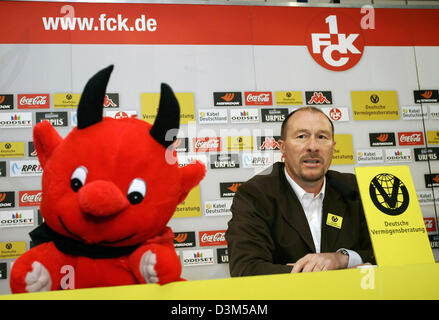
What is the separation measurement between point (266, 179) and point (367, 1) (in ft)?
5.80

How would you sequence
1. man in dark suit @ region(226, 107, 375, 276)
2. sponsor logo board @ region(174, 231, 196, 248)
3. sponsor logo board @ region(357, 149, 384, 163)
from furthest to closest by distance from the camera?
sponsor logo board @ region(357, 149, 384, 163), sponsor logo board @ region(174, 231, 196, 248), man in dark suit @ region(226, 107, 375, 276)

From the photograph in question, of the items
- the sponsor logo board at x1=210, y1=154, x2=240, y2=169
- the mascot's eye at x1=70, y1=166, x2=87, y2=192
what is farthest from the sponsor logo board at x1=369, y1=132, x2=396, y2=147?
the mascot's eye at x1=70, y1=166, x2=87, y2=192

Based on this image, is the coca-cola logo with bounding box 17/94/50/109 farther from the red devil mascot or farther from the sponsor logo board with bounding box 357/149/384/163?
the sponsor logo board with bounding box 357/149/384/163

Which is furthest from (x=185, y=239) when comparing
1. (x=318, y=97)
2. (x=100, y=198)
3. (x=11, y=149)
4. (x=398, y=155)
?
(x=100, y=198)

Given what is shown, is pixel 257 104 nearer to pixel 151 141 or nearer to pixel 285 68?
pixel 285 68

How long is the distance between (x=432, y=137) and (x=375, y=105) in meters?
0.43

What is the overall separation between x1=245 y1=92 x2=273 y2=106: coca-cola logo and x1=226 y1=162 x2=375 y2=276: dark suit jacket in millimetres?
1090

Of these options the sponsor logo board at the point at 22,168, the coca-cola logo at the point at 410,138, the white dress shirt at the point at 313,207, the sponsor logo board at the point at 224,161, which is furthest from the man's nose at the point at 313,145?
the sponsor logo board at the point at 22,168

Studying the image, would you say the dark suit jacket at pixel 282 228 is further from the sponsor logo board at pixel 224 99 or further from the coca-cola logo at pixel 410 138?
the coca-cola logo at pixel 410 138

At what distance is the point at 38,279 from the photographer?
71 centimetres

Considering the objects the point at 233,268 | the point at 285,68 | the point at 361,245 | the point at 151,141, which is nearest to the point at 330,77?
the point at 285,68

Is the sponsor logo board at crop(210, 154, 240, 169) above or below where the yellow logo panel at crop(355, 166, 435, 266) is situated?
above

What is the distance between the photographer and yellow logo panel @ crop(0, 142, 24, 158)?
2115mm

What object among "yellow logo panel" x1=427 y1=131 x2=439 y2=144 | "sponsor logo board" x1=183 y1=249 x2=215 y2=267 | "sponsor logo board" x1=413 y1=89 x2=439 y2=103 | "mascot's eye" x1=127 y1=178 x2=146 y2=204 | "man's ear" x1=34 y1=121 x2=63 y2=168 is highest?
"sponsor logo board" x1=413 y1=89 x2=439 y2=103
